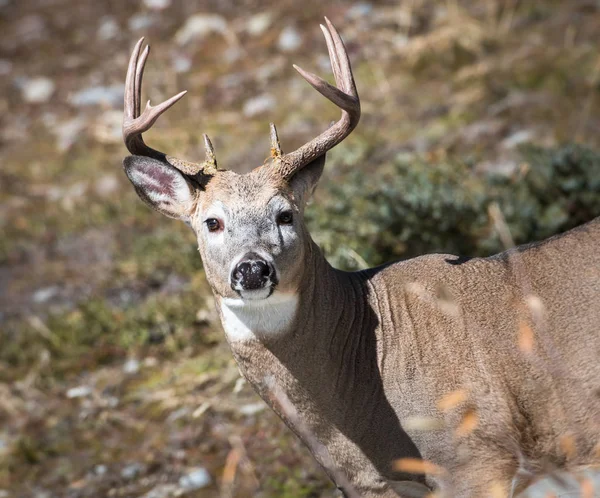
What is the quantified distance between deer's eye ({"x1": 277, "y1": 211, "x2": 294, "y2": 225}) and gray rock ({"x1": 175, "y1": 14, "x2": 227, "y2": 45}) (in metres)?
7.33

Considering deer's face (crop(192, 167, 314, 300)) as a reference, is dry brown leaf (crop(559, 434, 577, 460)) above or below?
below

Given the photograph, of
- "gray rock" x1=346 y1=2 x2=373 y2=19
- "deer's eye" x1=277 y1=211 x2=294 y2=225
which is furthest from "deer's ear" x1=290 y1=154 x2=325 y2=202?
"gray rock" x1=346 y1=2 x2=373 y2=19

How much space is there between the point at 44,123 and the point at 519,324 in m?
7.95

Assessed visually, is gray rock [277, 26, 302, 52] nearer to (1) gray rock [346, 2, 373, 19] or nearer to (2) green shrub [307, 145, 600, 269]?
(1) gray rock [346, 2, 373, 19]

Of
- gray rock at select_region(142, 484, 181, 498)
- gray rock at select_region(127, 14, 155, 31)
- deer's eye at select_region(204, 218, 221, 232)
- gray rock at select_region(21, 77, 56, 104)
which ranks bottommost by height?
gray rock at select_region(142, 484, 181, 498)

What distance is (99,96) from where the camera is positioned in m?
10.8

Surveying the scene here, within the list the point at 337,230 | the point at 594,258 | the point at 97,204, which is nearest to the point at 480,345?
the point at 594,258

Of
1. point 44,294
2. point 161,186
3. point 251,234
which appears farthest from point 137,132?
point 44,294

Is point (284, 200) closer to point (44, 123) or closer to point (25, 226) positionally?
point (25, 226)

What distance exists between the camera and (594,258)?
4.16 meters

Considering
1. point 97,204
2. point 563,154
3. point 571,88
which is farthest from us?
point 97,204

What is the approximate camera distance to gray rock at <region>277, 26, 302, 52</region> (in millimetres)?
10344

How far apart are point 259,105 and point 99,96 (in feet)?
7.08

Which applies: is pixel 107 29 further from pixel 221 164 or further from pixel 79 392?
pixel 79 392
